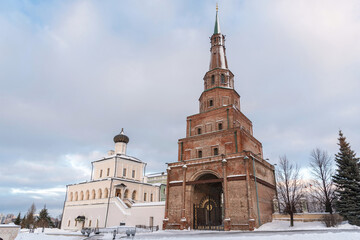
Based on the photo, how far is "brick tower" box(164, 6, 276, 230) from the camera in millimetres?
22391

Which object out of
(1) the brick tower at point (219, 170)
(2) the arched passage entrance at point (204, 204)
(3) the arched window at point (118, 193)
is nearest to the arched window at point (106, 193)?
(3) the arched window at point (118, 193)

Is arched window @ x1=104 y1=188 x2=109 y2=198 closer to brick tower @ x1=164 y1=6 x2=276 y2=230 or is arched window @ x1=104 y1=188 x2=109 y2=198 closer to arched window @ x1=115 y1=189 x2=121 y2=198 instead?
arched window @ x1=115 y1=189 x2=121 y2=198

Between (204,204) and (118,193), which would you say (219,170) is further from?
(118,193)

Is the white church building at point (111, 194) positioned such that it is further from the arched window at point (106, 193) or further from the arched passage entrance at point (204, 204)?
the arched passage entrance at point (204, 204)

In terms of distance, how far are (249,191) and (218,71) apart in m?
15.0

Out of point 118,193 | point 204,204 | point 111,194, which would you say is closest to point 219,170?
point 204,204

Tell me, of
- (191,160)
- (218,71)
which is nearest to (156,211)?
(191,160)

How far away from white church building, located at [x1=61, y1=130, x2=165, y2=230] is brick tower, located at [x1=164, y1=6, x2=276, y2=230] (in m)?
A: 8.50

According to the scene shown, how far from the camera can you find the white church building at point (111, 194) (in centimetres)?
3481

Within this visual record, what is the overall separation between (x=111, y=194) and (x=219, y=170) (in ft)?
67.2

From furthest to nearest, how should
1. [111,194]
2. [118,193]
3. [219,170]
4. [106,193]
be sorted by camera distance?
1. [118,193]
2. [106,193]
3. [111,194]
4. [219,170]

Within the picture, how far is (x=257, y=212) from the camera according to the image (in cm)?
2225

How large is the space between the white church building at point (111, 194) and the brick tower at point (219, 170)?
8.50 metres

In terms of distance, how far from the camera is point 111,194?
3784cm
